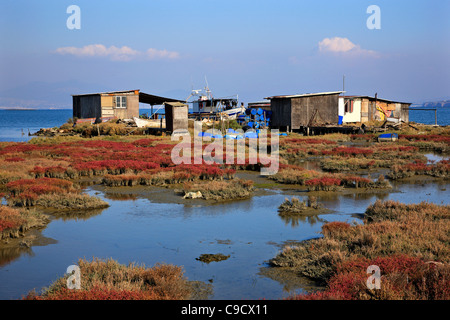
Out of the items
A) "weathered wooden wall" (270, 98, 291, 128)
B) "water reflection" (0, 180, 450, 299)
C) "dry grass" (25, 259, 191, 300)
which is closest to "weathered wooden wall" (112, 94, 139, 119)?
"weathered wooden wall" (270, 98, 291, 128)

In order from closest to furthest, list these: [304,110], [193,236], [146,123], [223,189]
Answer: [193,236]
[223,189]
[304,110]
[146,123]

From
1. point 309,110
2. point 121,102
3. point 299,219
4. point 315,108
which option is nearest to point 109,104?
point 121,102

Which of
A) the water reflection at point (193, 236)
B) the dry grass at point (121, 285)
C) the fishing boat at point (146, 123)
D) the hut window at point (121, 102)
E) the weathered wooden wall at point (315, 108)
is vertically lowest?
the water reflection at point (193, 236)

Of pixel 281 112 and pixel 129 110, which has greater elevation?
pixel 129 110

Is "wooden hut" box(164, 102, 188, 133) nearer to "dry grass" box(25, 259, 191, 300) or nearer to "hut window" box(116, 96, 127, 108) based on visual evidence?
"hut window" box(116, 96, 127, 108)

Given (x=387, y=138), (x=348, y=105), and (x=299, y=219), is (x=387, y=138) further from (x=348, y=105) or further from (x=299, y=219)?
(x=299, y=219)

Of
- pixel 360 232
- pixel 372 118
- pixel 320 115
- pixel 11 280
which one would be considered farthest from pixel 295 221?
pixel 372 118

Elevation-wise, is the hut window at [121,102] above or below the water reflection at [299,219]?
above

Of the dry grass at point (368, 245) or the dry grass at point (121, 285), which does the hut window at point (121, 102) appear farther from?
the dry grass at point (121, 285)

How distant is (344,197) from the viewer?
17250mm

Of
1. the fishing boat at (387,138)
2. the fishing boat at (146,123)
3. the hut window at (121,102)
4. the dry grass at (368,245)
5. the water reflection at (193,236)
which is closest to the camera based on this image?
the water reflection at (193,236)


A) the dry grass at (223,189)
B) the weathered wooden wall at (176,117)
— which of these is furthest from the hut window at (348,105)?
the dry grass at (223,189)

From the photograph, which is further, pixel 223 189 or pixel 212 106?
pixel 212 106
